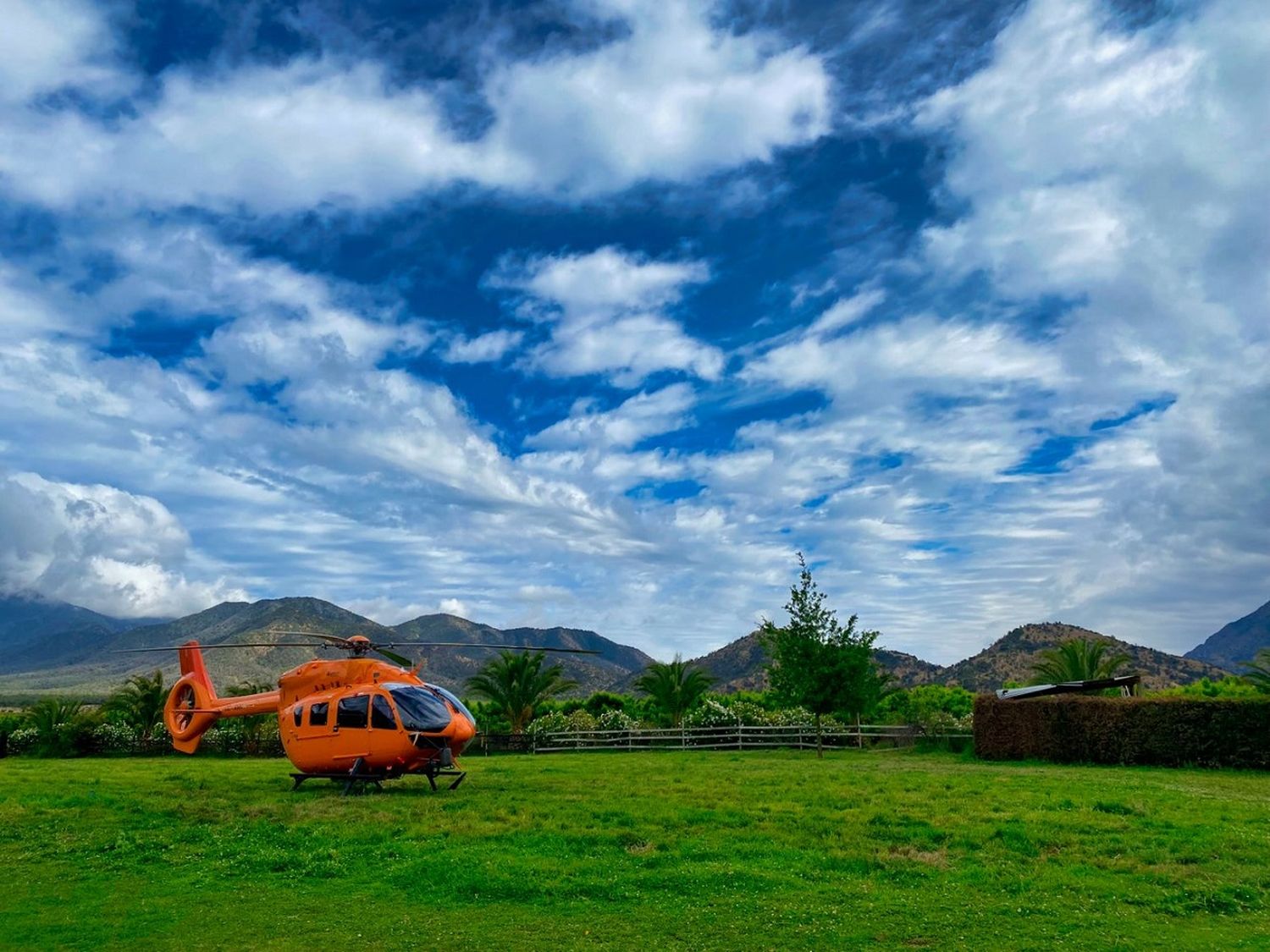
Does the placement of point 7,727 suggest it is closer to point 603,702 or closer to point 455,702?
point 603,702

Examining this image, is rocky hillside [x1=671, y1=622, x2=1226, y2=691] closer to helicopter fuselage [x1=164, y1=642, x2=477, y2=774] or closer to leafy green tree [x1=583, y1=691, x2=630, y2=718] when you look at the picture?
leafy green tree [x1=583, y1=691, x2=630, y2=718]

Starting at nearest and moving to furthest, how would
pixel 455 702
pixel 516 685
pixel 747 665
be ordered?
pixel 455 702, pixel 516 685, pixel 747 665

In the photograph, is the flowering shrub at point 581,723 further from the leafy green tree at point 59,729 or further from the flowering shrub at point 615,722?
the leafy green tree at point 59,729

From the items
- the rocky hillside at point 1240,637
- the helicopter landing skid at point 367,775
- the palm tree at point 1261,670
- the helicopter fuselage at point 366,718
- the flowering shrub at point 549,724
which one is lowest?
the helicopter landing skid at point 367,775

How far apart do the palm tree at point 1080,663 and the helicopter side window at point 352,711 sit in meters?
28.2

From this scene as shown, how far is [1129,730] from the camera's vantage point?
24578 mm

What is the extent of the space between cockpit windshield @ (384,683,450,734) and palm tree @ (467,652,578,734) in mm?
21612

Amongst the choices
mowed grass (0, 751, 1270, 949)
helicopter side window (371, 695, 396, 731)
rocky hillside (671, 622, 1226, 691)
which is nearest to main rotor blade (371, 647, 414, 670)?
helicopter side window (371, 695, 396, 731)

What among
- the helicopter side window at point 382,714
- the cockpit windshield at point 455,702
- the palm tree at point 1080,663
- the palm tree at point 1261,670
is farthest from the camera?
the palm tree at point 1080,663

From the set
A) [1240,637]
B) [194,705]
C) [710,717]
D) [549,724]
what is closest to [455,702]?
[194,705]

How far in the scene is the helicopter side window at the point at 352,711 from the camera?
61.7 ft

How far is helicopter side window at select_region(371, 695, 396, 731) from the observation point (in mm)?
18422

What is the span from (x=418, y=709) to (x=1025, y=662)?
8165 cm

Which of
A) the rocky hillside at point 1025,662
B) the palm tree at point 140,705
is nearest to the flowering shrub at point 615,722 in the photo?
the palm tree at point 140,705
